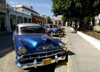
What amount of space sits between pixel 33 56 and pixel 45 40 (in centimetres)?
80

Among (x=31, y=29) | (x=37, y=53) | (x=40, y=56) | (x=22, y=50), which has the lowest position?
(x=40, y=56)

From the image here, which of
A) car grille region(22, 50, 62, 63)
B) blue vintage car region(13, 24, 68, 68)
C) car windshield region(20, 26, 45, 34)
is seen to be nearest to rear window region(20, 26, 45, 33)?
car windshield region(20, 26, 45, 34)

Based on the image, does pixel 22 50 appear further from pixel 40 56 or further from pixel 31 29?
pixel 31 29

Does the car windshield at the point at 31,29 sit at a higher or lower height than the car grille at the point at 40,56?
higher

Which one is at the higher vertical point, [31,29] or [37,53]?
[31,29]

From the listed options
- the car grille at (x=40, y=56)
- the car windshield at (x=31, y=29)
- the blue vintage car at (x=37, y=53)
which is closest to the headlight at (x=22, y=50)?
the blue vintage car at (x=37, y=53)

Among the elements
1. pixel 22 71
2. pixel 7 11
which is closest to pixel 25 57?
pixel 22 71

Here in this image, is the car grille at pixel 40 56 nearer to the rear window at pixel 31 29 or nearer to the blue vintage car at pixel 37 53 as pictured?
the blue vintage car at pixel 37 53

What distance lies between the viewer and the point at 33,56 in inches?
136

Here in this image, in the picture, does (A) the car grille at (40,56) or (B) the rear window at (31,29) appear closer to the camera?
(A) the car grille at (40,56)

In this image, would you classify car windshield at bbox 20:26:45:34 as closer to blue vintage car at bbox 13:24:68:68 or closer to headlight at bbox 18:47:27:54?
blue vintage car at bbox 13:24:68:68

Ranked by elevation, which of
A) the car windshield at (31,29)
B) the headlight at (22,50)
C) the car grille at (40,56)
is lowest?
the car grille at (40,56)

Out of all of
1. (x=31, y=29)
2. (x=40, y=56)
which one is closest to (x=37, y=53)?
(x=40, y=56)

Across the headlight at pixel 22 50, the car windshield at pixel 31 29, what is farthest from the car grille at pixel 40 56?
the car windshield at pixel 31 29
